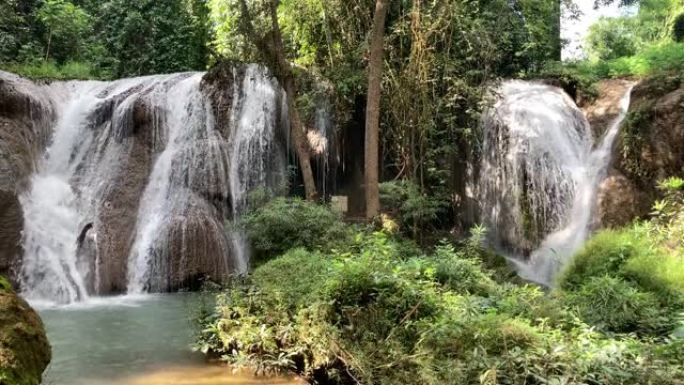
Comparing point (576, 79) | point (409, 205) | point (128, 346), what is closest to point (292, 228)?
point (409, 205)

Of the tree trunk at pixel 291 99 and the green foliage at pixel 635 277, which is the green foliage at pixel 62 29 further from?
the green foliage at pixel 635 277

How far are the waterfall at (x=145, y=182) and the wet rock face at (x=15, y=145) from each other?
237 mm

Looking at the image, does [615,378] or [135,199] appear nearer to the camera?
[615,378]

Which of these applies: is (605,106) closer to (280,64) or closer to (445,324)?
(280,64)

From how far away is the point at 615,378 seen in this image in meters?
4.03

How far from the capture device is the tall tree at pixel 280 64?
12.8 m

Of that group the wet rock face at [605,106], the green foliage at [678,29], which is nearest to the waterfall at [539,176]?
the wet rock face at [605,106]

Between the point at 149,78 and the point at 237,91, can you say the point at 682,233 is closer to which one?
the point at 237,91

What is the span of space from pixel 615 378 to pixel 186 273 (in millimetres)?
9693

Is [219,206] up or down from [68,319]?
up

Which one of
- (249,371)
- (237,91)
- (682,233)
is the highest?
(237,91)

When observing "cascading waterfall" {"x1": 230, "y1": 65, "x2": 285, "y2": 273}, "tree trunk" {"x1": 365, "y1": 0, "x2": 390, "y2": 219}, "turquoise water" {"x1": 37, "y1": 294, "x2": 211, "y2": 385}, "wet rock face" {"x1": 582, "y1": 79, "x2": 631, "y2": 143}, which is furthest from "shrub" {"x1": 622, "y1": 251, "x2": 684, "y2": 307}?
"cascading waterfall" {"x1": 230, "y1": 65, "x2": 285, "y2": 273}

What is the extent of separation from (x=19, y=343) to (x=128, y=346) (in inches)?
133

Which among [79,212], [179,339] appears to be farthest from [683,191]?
[79,212]
